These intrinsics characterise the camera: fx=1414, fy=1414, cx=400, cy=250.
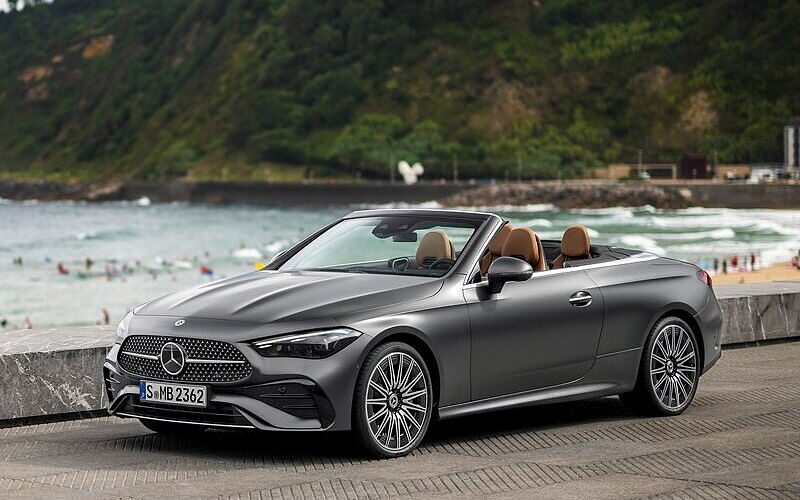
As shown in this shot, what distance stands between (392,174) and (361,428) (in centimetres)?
16831

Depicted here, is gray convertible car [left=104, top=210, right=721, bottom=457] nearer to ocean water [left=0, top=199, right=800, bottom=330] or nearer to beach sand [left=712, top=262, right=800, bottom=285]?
beach sand [left=712, top=262, right=800, bottom=285]

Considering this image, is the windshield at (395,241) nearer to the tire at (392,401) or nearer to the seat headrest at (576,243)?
the tire at (392,401)

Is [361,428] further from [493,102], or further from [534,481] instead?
[493,102]

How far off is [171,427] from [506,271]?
2.22 metres

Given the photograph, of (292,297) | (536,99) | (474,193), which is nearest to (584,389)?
(292,297)

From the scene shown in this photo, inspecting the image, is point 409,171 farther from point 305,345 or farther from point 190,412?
point 305,345

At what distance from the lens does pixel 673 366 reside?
9977 mm

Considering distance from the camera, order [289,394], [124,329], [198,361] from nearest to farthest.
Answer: [289,394] < [198,361] < [124,329]

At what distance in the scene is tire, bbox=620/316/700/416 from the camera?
977cm

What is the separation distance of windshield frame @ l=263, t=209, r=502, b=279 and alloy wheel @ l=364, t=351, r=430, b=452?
0.73 meters

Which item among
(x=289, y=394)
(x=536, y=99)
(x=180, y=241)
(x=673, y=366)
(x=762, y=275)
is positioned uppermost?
(x=536, y=99)

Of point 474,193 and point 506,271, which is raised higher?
point 506,271

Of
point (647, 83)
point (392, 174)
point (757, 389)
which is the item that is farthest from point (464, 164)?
point (757, 389)

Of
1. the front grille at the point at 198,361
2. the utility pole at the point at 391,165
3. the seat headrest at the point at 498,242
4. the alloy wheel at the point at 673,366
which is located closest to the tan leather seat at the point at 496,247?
the seat headrest at the point at 498,242
